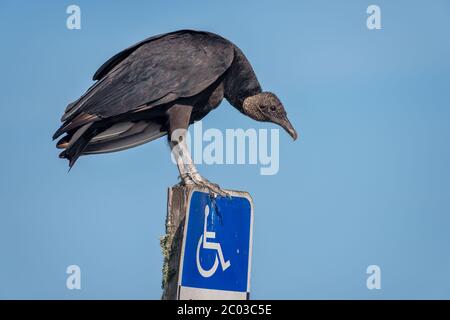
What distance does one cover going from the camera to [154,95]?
4.84 m

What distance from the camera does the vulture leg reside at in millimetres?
4734

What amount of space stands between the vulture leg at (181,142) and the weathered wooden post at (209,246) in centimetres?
103

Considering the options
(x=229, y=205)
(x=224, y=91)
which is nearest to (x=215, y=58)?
(x=224, y=91)

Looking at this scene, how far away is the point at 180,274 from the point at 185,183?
1491mm

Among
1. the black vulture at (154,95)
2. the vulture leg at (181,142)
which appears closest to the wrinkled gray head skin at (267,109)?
the black vulture at (154,95)

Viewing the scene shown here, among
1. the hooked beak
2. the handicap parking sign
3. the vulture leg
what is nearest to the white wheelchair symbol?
the handicap parking sign

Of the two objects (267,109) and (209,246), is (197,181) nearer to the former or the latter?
(267,109)

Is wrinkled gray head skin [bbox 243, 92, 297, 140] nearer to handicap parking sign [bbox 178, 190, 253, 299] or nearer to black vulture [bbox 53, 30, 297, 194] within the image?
black vulture [bbox 53, 30, 297, 194]

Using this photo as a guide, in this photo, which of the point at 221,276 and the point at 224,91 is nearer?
the point at 221,276

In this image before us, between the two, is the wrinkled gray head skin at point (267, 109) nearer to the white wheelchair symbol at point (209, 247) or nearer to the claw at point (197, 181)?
the claw at point (197, 181)

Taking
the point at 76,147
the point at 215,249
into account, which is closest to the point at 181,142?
the point at 76,147

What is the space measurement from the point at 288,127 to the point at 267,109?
0.20 m
